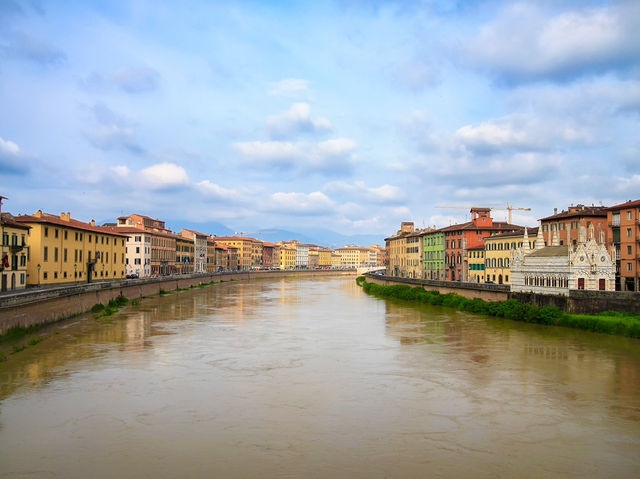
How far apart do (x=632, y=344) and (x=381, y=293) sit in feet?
160

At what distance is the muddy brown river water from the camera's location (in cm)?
1421

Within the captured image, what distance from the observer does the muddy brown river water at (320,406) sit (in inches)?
559

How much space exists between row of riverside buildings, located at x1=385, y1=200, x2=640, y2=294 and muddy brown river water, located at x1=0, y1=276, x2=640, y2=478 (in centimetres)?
814

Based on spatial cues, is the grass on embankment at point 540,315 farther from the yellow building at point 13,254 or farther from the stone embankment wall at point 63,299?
the yellow building at point 13,254

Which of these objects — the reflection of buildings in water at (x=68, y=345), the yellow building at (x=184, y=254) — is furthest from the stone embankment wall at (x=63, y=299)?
the yellow building at (x=184, y=254)

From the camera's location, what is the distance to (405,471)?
13.7 metres

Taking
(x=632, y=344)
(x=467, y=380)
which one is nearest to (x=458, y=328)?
(x=632, y=344)

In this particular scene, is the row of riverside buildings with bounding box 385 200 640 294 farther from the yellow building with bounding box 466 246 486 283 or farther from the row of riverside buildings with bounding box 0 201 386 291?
the row of riverside buildings with bounding box 0 201 386 291

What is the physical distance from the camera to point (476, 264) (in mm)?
74625

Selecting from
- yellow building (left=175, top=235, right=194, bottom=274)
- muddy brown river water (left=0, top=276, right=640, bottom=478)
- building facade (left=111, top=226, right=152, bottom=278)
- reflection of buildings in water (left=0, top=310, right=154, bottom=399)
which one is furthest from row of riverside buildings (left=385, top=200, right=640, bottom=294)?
yellow building (left=175, top=235, right=194, bottom=274)

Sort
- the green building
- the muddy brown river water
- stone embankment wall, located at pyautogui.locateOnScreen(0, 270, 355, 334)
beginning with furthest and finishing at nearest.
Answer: the green building, stone embankment wall, located at pyautogui.locateOnScreen(0, 270, 355, 334), the muddy brown river water

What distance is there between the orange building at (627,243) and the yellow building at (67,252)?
5188 centimetres

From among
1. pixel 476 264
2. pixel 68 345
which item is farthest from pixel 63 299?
pixel 476 264

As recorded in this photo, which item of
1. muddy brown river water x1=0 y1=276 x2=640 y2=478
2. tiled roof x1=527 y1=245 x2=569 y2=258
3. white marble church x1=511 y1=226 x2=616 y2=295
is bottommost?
muddy brown river water x1=0 y1=276 x2=640 y2=478
